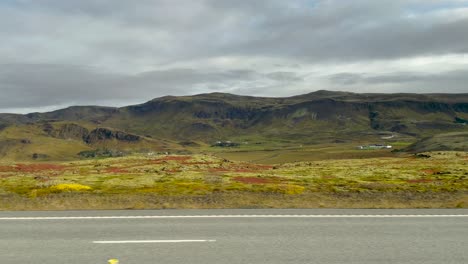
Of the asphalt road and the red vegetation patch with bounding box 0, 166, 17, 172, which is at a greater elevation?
the asphalt road

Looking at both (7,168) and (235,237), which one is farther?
(7,168)

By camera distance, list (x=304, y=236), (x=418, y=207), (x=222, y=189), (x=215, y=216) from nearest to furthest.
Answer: (x=304, y=236) < (x=215, y=216) < (x=418, y=207) < (x=222, y=189)

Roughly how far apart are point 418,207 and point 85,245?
1782 centimetres

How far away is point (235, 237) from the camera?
52.5 ft

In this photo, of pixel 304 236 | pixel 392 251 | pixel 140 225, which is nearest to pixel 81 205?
pixel 140 225

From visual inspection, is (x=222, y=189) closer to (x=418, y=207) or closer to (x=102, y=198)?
(x=102, y=198)

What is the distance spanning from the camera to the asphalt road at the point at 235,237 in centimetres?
1349

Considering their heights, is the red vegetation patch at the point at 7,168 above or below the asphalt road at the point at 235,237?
below

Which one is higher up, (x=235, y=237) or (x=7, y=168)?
(x=235, y=237)

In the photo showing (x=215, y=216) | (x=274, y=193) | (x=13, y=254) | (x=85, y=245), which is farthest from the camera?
(x=274, y=193)

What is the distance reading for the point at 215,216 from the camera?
20516mm

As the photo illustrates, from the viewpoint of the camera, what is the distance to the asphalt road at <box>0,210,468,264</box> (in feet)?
44.3

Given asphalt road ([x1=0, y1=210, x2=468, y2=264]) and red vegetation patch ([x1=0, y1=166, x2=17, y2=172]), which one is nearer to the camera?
asphalt road ([x1=0, y1=210, x2=468, y2=264])

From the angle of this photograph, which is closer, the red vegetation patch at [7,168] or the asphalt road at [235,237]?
the asphalt road at [235,237]
